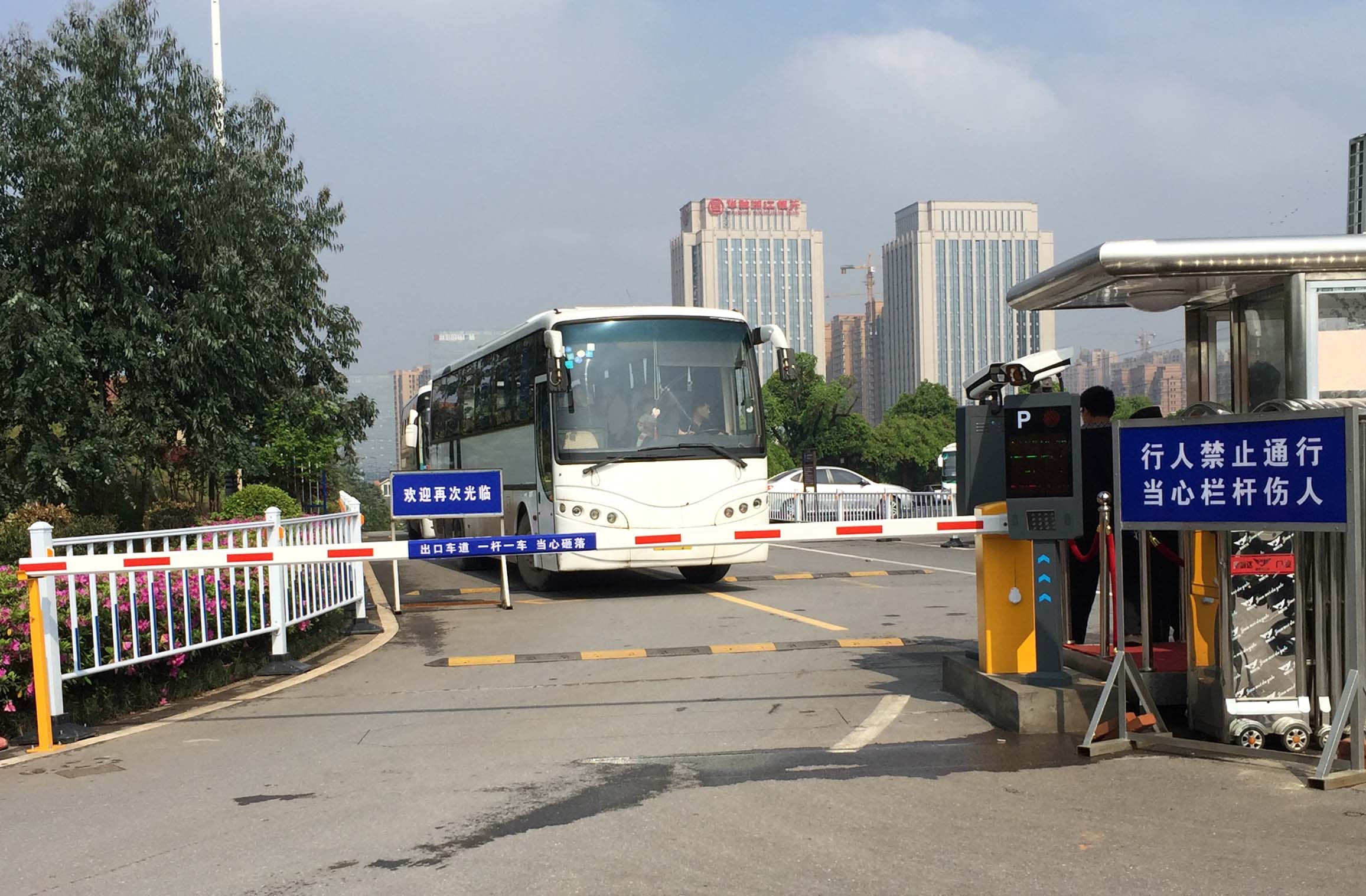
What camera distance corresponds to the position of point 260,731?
7.80 m

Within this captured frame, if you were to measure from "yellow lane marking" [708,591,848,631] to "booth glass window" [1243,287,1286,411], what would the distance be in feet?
16.7

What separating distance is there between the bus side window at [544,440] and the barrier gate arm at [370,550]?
25.0 feet

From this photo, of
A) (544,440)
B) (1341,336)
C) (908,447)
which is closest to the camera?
(1341,336)

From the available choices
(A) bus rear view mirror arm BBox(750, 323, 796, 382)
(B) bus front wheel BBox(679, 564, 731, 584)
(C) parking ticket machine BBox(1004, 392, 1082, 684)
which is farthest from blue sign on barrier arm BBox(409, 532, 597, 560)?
(B) bus front wheel BBox(679, 564, 731, 584)

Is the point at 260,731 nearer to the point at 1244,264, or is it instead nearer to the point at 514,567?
the point at 1244,264

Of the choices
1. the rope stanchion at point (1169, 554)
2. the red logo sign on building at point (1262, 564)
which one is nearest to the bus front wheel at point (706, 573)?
the rope stanchion at point (1169, 554)

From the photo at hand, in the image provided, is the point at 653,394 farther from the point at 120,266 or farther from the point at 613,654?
the point at 120,266

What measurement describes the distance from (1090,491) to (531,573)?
10.3m

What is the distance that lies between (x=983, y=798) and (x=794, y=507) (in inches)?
1159

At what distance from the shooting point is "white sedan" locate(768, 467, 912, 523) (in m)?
32.8

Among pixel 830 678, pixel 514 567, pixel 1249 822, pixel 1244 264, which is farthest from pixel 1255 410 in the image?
pixel 514 567

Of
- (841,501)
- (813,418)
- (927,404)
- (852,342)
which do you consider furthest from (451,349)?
(852,342)

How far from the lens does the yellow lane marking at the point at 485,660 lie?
10516 millimetres

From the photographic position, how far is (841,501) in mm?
34125
